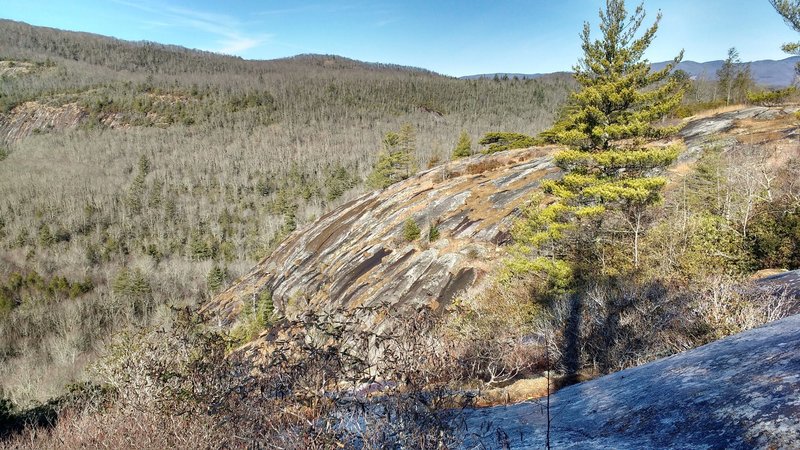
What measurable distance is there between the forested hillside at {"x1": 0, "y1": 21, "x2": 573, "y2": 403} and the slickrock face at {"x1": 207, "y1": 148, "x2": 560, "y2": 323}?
40.8 ft

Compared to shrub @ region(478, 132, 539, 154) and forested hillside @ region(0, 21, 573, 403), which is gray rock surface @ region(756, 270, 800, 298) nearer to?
forested hillside @ region(0, 21, 573, 403)

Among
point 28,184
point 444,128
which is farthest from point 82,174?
point 444,128

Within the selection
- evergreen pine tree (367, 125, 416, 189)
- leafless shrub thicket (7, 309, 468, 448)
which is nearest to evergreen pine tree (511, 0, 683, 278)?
leafless shrub thicket (7, 309, 468, 448)

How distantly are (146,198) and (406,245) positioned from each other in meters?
128

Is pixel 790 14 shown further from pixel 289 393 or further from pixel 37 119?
pixel 37 119

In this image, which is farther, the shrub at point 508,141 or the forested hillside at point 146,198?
the forested hillside at point 146,198

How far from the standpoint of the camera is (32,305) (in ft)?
216

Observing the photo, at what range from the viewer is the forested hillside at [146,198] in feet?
213

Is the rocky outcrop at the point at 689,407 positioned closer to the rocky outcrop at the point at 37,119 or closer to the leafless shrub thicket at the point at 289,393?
the leafless shrub thicket at the point at 289,393

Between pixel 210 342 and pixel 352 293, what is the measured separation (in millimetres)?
25332

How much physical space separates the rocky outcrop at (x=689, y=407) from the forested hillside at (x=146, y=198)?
23922 mm

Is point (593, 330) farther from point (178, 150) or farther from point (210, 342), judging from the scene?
point (178, 150)

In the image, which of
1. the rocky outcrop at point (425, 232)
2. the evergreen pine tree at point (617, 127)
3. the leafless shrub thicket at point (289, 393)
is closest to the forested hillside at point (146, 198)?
the rocky outcrop at point (425, 232)

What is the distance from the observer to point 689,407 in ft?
12.1
